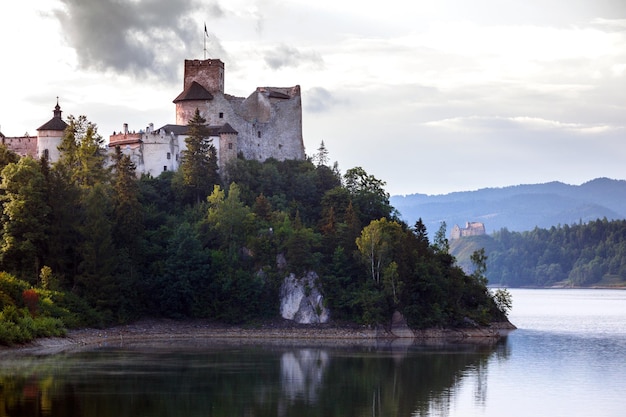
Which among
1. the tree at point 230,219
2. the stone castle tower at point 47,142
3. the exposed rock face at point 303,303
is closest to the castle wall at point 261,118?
the tree at point 230,219

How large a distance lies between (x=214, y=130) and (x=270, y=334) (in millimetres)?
20395

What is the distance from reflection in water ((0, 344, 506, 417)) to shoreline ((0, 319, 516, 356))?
7954 mm

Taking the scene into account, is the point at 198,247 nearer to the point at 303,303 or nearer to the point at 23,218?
the point at 303,303

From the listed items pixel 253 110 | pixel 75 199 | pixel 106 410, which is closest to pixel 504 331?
pixel 253 110

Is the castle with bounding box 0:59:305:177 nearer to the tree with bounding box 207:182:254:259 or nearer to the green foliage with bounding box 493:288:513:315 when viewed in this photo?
the tree with bounding box 207:182:254:259

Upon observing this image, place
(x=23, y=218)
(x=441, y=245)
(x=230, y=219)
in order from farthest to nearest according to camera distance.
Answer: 1. (x=441, y=245)
2. (x=230, y=219)
3. (x=23, y=218)

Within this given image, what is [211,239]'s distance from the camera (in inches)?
3420

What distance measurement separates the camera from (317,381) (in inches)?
2109

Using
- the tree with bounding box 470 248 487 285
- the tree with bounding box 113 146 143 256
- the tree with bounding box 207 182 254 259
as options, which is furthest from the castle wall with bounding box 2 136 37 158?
the tree with bounding box 470 248 487 285

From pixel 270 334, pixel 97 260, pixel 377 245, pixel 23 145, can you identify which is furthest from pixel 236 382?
pixel 23 145

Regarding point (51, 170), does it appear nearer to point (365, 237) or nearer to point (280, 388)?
point (365, 237)

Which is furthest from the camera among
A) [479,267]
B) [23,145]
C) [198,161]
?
[479,267]

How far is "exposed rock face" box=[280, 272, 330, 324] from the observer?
3290 inches

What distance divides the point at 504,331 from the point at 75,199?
37952 millimetres
